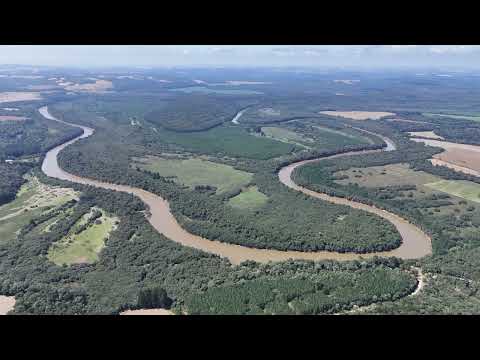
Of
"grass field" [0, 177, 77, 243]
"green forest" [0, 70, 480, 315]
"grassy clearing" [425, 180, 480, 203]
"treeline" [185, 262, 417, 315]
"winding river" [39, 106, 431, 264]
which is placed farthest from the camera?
"grassy clearing" [425, 180, 480, 203]

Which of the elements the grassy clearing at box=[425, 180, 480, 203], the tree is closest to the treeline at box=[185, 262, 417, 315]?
the tree

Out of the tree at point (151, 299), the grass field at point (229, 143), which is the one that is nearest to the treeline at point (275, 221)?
the tree at point (151, 299)

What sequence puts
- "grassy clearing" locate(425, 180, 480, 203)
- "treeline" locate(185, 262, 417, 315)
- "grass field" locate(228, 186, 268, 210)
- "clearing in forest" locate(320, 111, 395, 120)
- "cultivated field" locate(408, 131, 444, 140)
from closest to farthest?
1. "treeline" locate(185, 262, 417, 315)
2. "grass field" locate(228, 186, 268, 210)
3. "grassy clearing" locate(425, 180, 480, 203)
4. "cultivated field" locate(408, 131, 444, 140)
5. "clearing in forest" locate(320, 111, 395, 120)

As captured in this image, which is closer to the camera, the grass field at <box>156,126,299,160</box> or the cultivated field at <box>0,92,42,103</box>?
the grass field at <box>156,126,299,160</box>

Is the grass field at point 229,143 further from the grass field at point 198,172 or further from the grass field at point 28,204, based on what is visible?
the grass field at point 28,204

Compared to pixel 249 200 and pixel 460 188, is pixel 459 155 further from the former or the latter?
pixel 249 200

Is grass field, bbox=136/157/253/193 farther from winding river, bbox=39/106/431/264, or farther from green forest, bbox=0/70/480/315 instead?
winding river, bbox=39/106/431/264
